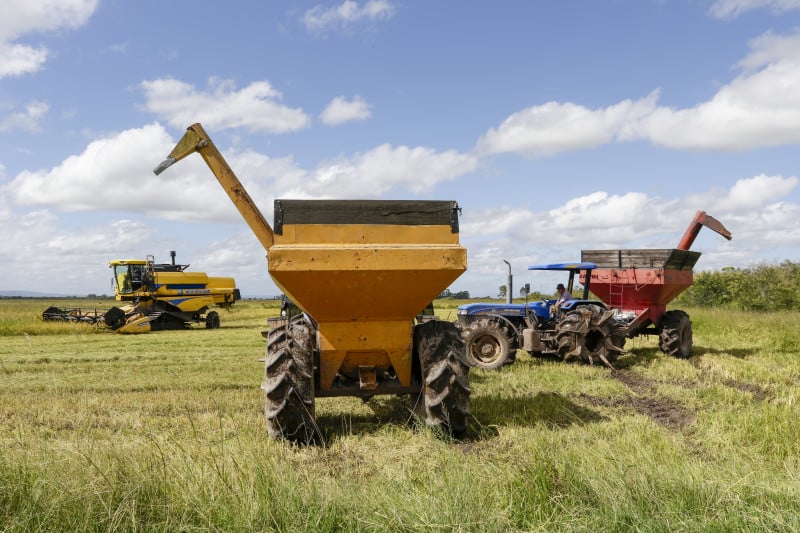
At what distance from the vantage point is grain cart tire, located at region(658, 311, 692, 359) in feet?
43.7

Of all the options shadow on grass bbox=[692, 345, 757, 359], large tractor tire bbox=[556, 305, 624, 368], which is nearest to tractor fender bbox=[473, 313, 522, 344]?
large tractor tire bbox=[556, 305, 624, 368]

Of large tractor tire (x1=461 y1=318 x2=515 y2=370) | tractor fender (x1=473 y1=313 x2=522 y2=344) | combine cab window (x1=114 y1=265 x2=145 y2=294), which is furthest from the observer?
combine cab window (x1=114 y1=265 x2=145 y2=294)

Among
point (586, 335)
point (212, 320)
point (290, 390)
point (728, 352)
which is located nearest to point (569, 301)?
point (586, 335)

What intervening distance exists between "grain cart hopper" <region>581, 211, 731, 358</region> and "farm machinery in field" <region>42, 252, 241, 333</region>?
15.8 meters

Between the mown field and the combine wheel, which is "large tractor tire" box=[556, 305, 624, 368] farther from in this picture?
the combine wheel

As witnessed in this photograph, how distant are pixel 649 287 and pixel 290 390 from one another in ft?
32.6

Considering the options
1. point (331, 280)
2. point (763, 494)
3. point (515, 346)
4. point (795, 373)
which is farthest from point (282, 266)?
point (795, 373)

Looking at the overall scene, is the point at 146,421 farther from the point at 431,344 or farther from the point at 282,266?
the point at 431,344

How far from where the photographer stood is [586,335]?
11.8m

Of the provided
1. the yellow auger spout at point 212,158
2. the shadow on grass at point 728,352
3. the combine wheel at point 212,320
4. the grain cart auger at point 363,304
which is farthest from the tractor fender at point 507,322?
the combine wheel at point 212,320

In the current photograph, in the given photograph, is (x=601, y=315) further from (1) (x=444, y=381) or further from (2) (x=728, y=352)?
(1) (x=444, y=381)

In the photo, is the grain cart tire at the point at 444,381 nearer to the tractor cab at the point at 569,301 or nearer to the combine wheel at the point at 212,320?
the tractor cab at the point at 569,301

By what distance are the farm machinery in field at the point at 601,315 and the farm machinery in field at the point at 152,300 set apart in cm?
1398

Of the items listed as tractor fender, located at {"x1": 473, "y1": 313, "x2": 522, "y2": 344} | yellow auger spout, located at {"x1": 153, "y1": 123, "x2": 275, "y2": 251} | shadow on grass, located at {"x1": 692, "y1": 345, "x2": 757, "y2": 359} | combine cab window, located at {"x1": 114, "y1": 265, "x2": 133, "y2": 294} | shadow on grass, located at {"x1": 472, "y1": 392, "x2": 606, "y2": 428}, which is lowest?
shadow on grass, located at {"x1": 692, "y1": 345, "x2": 757, "y2": 359}
